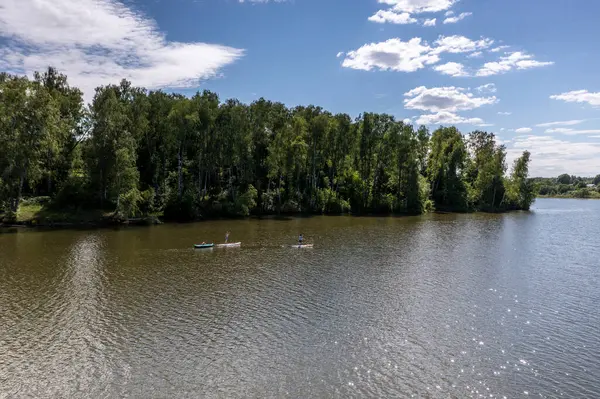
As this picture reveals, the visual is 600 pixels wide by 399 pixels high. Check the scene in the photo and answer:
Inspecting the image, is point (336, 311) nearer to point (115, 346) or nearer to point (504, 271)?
point (115, 346)

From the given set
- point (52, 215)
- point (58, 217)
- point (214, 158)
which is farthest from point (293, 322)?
point (214, 158)

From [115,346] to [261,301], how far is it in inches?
420

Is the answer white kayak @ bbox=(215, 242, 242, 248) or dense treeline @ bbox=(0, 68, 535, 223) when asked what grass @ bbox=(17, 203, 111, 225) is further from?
white kayak @ bbox=(215, 242, 242, 248)

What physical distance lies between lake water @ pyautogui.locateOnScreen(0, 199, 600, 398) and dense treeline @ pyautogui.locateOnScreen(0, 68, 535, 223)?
1931 cm

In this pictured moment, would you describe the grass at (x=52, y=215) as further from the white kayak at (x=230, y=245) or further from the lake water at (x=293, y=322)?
the white kayak at (x=230, y=245)

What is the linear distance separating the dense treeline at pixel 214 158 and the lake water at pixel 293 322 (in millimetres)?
19311

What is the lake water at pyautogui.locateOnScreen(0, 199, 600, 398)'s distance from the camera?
60.2 ft

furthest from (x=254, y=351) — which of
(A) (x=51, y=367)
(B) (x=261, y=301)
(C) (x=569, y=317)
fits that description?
(C) (x=569, y=317)

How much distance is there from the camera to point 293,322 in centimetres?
2514

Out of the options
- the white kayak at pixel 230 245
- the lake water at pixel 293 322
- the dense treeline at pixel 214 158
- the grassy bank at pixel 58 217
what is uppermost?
the dense treeline at pixel 214 158

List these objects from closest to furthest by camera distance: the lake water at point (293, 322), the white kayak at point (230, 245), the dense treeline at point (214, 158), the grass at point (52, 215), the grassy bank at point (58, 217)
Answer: the lake water at point (293, 322)
the white kayak at point (230, 245)
the grassy bank at point (58, 217)
the grass at point (52, 215)
the dense treeline at point (214, 158)

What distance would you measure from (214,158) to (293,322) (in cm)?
5920

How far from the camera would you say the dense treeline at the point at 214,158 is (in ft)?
205

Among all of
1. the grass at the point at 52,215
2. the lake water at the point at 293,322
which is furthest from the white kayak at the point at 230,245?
the grass at the point at 52,215
